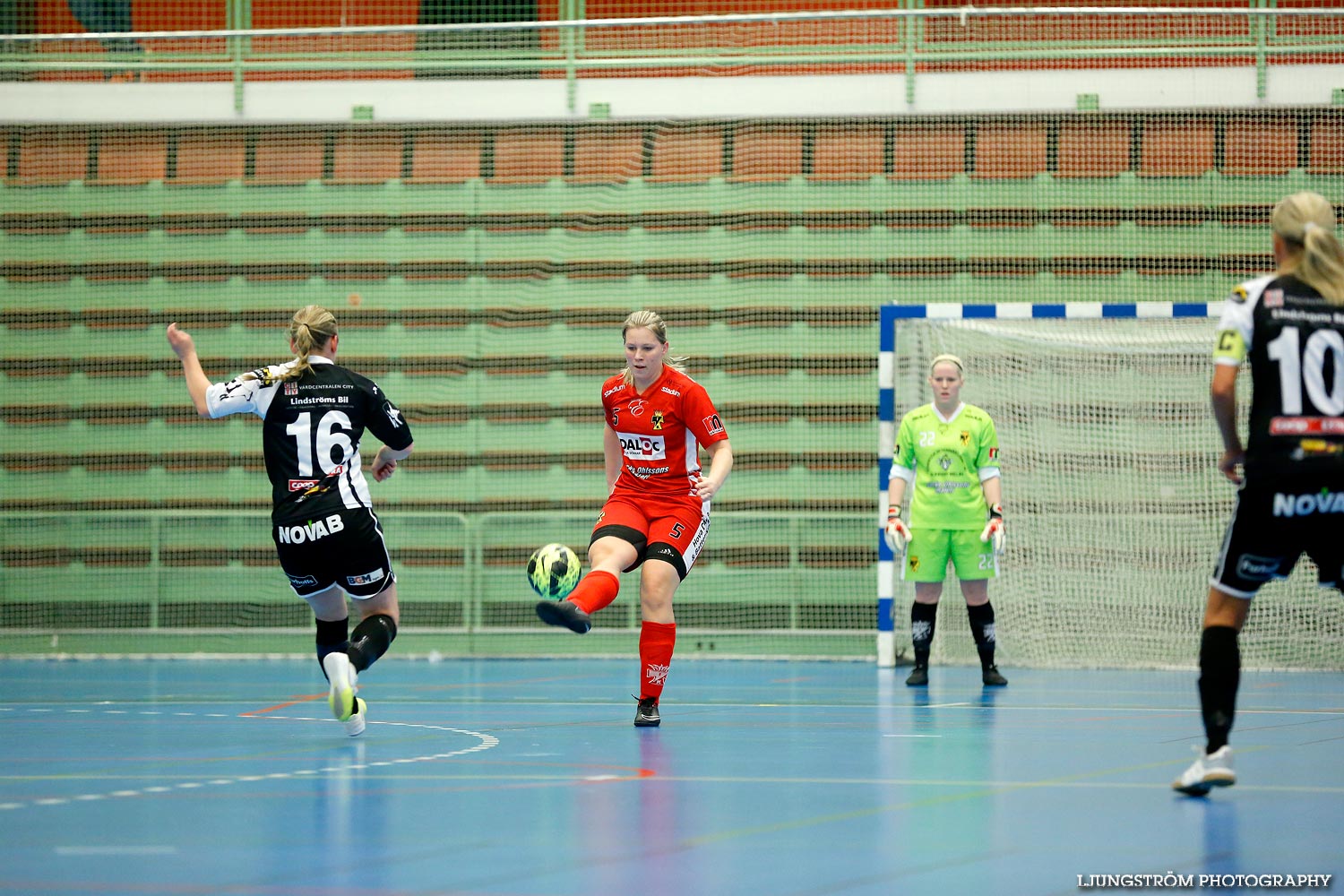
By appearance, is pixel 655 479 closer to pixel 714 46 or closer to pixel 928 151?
pixel 928 151

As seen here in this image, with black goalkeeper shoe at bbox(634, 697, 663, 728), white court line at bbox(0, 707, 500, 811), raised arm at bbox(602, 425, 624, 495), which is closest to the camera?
white court line at bbox(0, 707, 500, 811)

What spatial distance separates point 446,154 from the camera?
1362cm

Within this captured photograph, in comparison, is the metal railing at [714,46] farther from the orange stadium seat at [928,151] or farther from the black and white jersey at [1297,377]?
the black and white jersey at [1297,377]

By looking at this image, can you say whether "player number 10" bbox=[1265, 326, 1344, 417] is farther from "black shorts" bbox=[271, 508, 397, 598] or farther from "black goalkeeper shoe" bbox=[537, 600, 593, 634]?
"black shorts" bbox=[271, 508, 397, 598]

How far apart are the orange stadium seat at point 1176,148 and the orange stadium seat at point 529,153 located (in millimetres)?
5091

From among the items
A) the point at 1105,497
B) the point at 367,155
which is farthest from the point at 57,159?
the point at 1105,497

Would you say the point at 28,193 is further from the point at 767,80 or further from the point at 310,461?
the point at 310,461

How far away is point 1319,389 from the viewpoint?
4.34 meters

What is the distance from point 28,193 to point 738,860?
12015 millimetres

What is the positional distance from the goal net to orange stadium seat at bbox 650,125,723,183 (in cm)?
306

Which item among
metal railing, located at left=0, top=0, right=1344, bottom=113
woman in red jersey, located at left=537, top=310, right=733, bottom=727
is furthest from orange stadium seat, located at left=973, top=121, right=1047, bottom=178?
woman in red jersey, located at left=537, top=310, right=733, bottom=727

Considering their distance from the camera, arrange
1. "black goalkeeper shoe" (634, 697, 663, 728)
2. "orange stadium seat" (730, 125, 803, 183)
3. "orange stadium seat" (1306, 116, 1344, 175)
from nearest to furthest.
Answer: "black goalkeeper shoe" (634, 697, 663, 728), "orange stadium seat" (1306, 116, 1344, 175), "orange stadium seat" (730, 125, 803, 183)

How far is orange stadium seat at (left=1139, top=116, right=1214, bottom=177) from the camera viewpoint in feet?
41.9

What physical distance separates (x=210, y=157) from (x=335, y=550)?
836 cm
